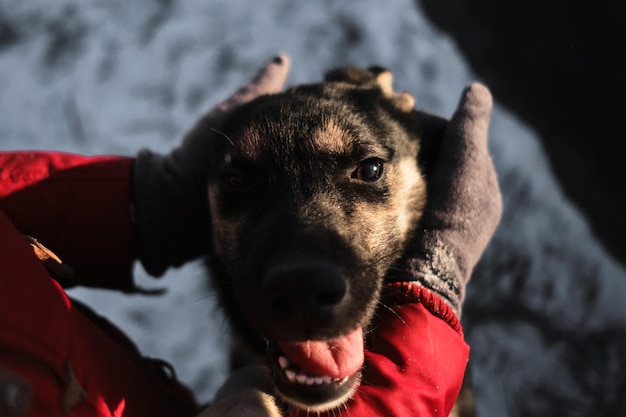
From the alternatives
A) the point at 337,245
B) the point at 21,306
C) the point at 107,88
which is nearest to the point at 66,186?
the point at 21,306

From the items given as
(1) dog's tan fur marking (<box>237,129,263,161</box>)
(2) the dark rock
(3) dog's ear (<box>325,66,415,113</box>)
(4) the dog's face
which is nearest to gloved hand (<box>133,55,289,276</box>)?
(4) the dog's face

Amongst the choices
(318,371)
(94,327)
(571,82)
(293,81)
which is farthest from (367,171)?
(293,81)

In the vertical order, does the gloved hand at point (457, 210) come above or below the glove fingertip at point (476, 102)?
below

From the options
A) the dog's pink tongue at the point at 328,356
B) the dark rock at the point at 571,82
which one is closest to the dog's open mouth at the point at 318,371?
the dog's pink tongue at the point at 328,356

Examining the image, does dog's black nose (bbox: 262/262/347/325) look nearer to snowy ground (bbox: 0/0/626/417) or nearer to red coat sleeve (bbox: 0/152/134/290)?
red coat sleeve (bbox: 0/152/134/290)

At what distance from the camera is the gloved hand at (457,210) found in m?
1.93

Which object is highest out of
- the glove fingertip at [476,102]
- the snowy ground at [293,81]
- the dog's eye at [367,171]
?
the glove fingertip at [476,102]

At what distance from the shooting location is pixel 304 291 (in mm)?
1409

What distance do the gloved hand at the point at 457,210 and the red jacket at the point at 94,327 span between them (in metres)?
0.15

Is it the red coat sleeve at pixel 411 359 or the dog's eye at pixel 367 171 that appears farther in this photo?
the dog's eye at pixel 367 171

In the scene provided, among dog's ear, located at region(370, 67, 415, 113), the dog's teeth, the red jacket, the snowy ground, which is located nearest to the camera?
the red jacket

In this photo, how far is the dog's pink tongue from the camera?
1.64 meters

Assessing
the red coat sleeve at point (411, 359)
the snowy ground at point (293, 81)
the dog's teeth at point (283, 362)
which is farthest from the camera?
the snowy ground at point (293, 81)

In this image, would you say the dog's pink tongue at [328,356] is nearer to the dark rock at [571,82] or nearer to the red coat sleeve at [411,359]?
the red coat sleeve at [411,359]
